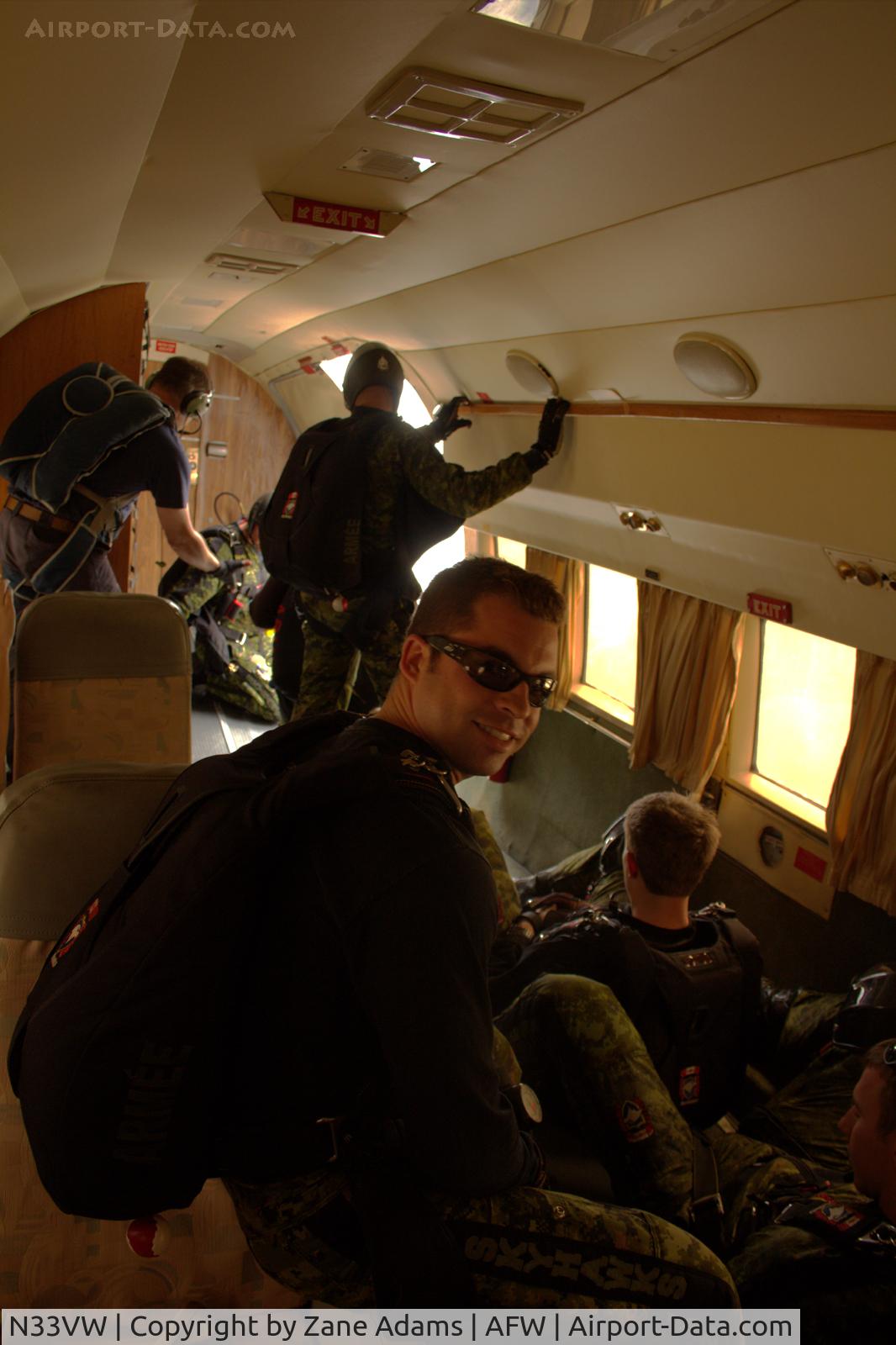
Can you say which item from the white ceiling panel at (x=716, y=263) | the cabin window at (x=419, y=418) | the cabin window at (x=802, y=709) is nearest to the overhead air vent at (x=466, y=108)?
the white ceiling panel at (x=716, y=263)

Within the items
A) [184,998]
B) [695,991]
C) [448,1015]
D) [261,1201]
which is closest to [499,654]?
[448,1015]

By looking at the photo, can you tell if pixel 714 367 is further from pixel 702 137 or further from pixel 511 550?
pixel 511 550

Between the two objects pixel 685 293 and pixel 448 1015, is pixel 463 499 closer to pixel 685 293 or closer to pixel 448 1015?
pixel 685 293

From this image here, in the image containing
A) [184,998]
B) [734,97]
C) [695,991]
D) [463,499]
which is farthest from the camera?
[463,499]

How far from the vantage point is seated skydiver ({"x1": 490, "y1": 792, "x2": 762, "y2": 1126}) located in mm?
3105

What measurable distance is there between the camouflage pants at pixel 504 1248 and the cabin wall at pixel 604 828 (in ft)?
8.49

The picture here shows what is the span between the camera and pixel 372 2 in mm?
1709

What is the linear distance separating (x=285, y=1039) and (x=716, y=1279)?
0.95 metres

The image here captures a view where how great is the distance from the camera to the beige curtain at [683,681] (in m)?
4.96

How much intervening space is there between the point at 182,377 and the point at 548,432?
1.90 m

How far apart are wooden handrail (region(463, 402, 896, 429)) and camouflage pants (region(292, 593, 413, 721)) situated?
3.98ft

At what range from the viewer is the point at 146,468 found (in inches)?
171

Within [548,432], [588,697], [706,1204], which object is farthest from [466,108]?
[588,697]

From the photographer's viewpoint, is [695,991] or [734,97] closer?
[734,97]
